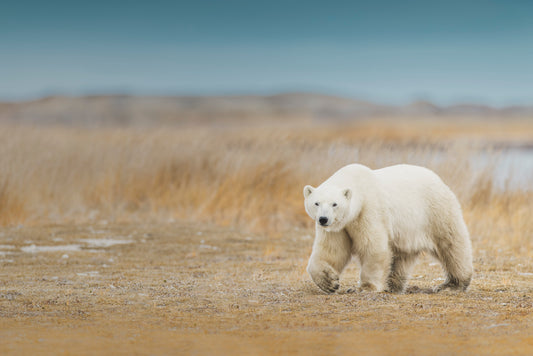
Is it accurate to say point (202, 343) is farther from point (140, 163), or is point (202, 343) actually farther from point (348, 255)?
point (140, 163)

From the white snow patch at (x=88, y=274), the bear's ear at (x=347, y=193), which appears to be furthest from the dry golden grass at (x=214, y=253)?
the bear's ear at (x=347, y=193)

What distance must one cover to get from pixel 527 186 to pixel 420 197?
304 inches

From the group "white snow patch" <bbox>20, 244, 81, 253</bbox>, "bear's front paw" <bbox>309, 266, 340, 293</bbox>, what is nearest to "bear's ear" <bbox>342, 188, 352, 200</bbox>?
"bear's front paw" <bbox>309, 266, 340, 293</bbox>

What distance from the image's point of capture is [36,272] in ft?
26.2

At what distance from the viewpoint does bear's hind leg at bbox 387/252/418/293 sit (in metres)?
6.63

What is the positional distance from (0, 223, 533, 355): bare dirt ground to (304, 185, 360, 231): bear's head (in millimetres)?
656

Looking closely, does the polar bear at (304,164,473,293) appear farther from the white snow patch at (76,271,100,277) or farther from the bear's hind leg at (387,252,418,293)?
the white snow patch at (76,271,100,277)

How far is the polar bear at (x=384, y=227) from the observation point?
19.9ft

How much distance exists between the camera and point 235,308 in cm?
576

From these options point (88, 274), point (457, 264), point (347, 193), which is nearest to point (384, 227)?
point (347, 193)

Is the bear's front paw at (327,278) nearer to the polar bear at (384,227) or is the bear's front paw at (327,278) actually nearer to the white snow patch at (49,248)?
the polar bear at (384,227)

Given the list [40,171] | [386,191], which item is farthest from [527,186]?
[40,171]

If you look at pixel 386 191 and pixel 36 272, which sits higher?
pixel 386 191

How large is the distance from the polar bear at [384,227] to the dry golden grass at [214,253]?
0.29m
